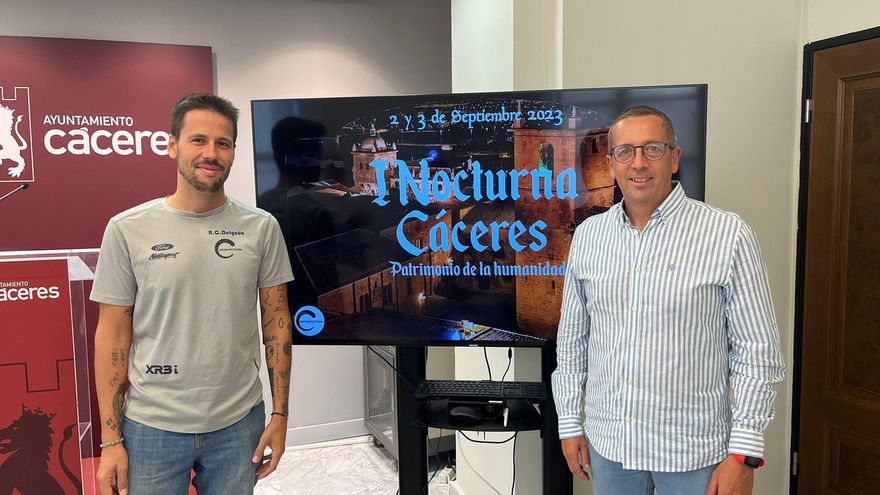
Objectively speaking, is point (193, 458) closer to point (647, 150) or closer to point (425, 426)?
point (425, 426)

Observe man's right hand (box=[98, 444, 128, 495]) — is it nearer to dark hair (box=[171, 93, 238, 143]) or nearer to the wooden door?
dark hair (box=[171, 93, 238, 143])

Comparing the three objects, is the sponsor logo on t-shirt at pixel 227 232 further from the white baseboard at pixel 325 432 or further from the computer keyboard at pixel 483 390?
the white baseboard at pixel 325 432

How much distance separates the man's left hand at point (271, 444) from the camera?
1.67 m

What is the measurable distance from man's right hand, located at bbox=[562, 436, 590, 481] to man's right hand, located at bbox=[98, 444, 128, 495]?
45.0 inches

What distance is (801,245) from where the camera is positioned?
2623 millimetres

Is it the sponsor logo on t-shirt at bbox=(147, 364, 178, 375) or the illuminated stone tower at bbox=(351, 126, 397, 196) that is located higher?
the illuminated stone tower at bbox=(351, 126, 397, 196)

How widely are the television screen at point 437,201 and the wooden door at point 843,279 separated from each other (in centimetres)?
102

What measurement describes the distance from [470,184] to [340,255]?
1.55ft

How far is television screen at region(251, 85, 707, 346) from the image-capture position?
1.86 m

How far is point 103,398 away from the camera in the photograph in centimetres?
156

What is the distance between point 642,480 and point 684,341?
1.22 ft

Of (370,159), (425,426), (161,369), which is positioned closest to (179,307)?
(161,369)

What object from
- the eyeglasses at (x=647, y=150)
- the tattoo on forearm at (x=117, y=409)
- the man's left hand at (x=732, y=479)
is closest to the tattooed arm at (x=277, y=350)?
the tattoo on forearm at (x=117, y=409)

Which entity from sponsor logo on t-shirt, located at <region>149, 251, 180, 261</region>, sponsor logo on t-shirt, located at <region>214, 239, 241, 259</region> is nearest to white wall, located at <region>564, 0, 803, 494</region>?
sponsor logo on t-shirt, located at <region>214, 239, 241, 259</region>
